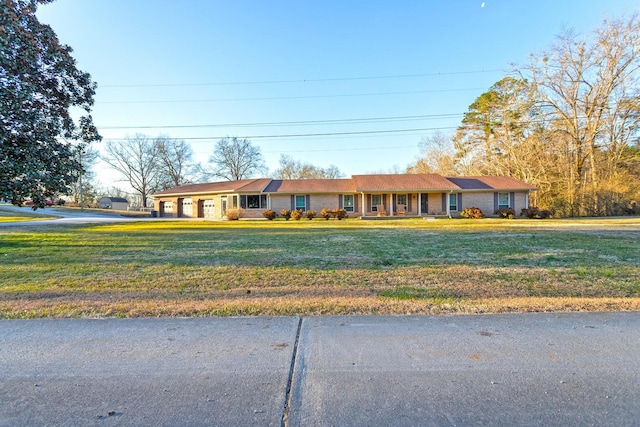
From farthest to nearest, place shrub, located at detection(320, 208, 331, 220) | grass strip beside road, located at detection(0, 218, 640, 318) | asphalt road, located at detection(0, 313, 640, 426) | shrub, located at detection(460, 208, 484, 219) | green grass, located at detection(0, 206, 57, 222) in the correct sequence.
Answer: shrub, located at detection(460, 208, 484, 219), shrub, located at detection(320, 208, 331, 220), green grass, located at detection(0, 206, 57, 222), grass strip beside road, located at detection(0, 218, 640, 318), asphalt road, located at detection(0, 313, 640, 426)

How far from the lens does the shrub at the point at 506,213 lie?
2748 cm

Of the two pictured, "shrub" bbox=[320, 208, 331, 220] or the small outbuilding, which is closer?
"shrub" bbox=[320, 208, 331, 220]

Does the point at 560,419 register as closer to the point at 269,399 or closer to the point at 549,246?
the point at 269,399

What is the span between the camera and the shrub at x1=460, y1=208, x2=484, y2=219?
2684 centimetres

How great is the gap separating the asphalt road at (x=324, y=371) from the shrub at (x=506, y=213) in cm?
2655

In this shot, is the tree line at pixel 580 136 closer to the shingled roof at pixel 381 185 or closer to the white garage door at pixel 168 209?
the shingled roof at pixel 381 185

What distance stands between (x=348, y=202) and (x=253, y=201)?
28.3ft

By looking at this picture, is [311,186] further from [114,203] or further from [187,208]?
[114,203]

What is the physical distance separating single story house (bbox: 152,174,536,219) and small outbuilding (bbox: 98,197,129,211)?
131ft

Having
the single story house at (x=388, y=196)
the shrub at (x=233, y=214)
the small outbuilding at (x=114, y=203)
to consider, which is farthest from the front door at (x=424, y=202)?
the small outbuilding at (x=114, y=203)

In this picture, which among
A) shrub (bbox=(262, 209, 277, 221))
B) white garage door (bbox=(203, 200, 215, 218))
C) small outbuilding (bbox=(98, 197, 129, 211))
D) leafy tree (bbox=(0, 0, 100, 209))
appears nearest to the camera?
leafy tree (bbox=(0, 0, 100, 209))

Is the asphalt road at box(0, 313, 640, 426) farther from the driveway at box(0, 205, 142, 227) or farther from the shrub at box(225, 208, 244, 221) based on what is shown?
the shrub at box(225, 208, 244, 221)

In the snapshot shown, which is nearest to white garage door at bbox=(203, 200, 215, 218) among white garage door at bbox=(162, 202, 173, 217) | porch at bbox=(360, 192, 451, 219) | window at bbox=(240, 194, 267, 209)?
window at bbox=(240, 194, 267, 209)

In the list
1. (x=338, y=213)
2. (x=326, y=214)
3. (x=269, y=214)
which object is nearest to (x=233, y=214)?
(x=269, y=214)
